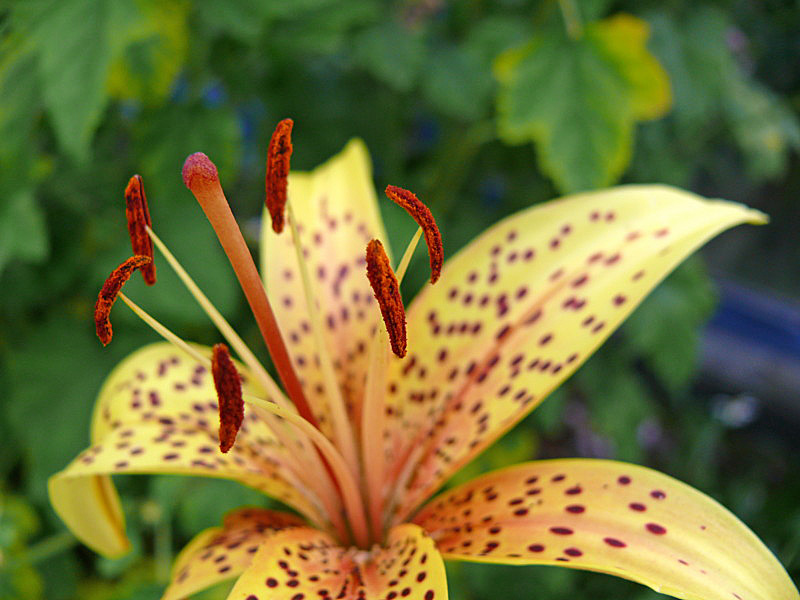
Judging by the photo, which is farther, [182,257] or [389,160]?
[389,160]

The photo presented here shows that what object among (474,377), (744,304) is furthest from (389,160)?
(744,304)

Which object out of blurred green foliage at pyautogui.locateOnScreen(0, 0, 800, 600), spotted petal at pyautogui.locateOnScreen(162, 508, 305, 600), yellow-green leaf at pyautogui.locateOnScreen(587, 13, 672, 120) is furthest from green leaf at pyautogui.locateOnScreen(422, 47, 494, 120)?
spotted petal at pyautogui.locateOnScreen(162, 508, 305, 600)

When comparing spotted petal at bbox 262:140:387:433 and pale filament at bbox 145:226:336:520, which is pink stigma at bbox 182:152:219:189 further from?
spotted petal at bbox 262:140:387:433

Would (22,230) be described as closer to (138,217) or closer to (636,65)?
(138,217)

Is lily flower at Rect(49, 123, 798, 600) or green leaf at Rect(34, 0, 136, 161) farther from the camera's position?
green leaf at Rect(34, 0, 136, 161)

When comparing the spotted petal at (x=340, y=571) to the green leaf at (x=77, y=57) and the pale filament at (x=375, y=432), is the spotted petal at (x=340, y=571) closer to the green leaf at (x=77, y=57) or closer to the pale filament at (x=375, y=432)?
the pale filament at (x=375, y=432)

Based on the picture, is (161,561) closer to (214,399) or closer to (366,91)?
(214,399)

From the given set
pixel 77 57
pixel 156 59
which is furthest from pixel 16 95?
pixel 156 59

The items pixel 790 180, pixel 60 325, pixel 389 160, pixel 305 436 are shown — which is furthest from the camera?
pixel 790 180
